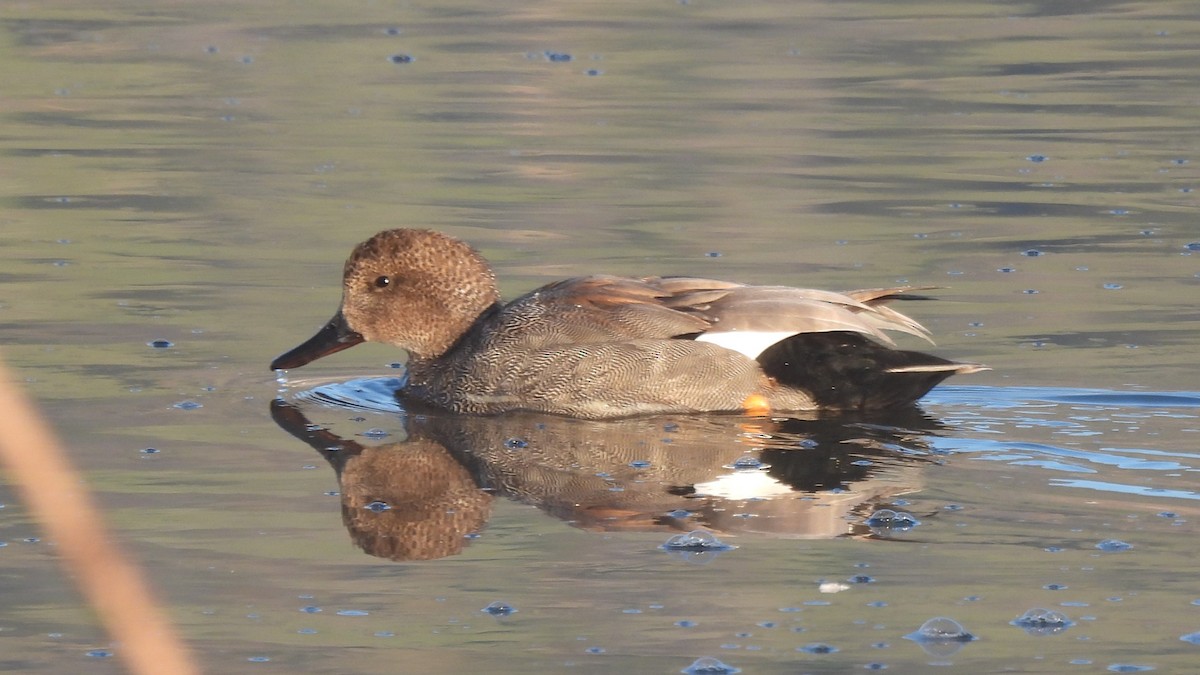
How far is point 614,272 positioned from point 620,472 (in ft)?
10.7

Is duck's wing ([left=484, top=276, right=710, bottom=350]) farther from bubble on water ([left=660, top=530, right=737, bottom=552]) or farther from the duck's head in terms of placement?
bubble on water ([left=660, top=530, right=737, bottom=552])

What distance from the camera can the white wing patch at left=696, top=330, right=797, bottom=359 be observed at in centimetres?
656

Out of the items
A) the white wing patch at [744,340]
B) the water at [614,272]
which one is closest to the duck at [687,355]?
the white wing patch at [744,340]

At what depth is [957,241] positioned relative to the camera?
31.5 ft

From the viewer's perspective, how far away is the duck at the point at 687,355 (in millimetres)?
6492

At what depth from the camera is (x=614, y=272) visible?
8.92m

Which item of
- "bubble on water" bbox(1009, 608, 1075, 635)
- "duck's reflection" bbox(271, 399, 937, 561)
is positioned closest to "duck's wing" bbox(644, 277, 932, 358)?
"duck's reflection" bbox(271, 399, 937, 561)

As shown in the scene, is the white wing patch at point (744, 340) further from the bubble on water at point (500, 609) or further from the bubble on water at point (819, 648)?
the bubble on water at point (819, 648)

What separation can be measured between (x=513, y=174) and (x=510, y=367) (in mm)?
5180

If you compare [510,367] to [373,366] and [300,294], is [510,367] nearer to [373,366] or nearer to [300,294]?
[373,366]

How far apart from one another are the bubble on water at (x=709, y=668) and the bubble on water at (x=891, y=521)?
132cm

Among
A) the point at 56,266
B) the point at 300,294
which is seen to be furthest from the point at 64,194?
the point at 300,294

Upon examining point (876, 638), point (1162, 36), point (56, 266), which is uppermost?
point (1162, 36)

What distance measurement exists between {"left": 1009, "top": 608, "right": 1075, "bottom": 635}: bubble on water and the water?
31 millimetres
